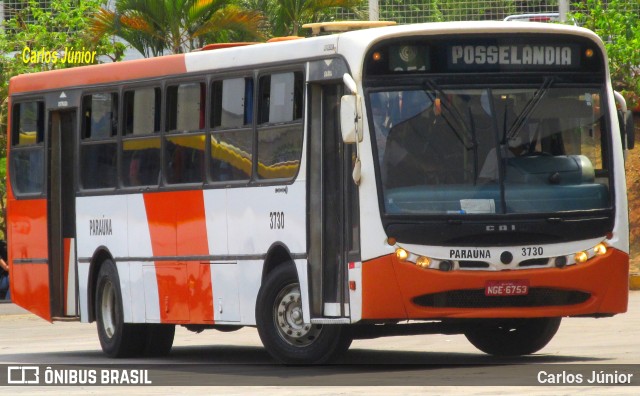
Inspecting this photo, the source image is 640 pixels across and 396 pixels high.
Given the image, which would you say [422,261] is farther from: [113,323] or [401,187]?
[113,323]

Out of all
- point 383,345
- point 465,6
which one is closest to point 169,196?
point 383,345

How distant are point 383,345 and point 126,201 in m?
3.17

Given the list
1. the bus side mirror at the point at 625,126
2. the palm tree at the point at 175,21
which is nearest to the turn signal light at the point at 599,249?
the bus side mirror at the point at 625,126

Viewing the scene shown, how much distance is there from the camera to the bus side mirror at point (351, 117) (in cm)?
1370

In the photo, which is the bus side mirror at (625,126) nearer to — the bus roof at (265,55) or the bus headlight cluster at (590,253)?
the bus roof at (265,55)

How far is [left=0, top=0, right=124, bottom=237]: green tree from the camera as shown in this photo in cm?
3192

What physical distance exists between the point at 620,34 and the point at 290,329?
17931 mm

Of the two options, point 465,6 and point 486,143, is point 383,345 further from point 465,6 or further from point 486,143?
point 465,6

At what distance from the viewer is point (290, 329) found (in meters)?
14.9

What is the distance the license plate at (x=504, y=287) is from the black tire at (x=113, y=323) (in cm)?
512

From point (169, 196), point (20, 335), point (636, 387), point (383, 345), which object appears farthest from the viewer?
point (20, 335)

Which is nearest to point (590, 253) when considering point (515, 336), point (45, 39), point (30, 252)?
point (515, 336)

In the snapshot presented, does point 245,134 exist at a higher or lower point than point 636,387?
higher

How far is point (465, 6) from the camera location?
35.3 metres
